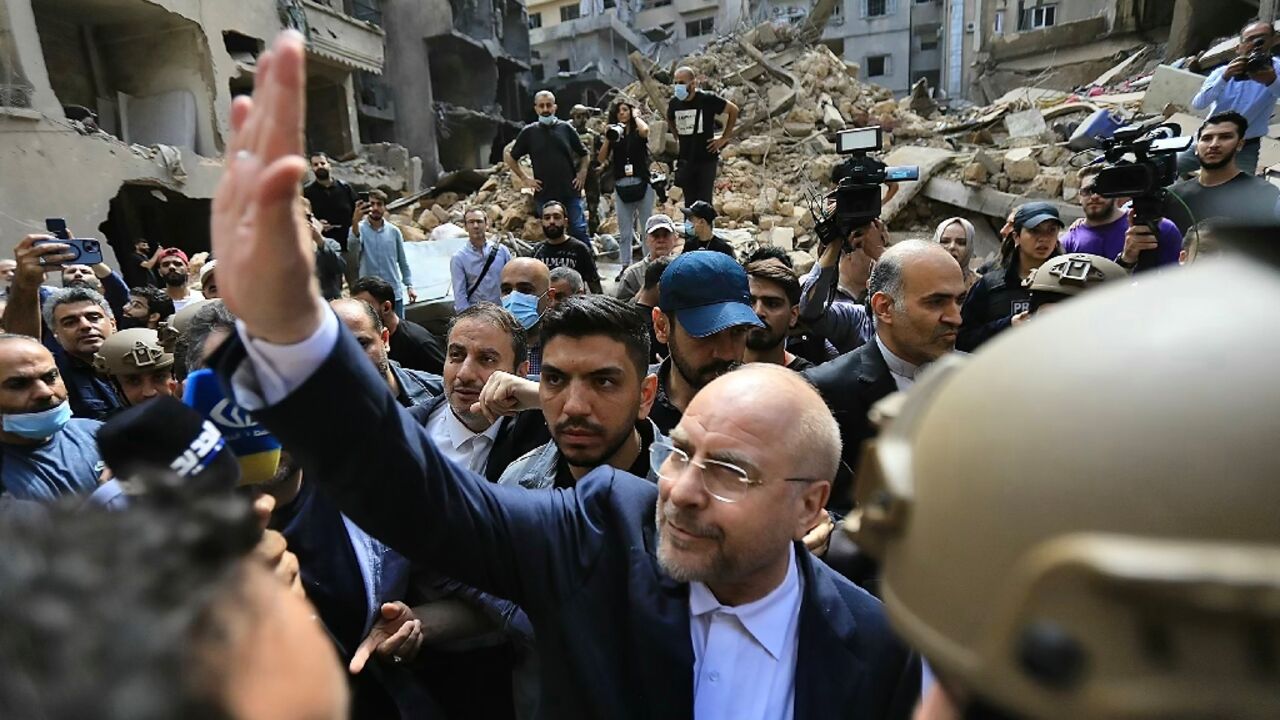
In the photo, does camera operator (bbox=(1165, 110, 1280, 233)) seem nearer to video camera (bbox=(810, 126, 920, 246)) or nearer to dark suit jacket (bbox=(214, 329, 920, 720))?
video camera (bbox=(810, 126, 920, 246))

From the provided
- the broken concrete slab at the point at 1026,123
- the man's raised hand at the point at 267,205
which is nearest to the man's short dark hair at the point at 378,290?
the man's raised hand at the point at 267,205

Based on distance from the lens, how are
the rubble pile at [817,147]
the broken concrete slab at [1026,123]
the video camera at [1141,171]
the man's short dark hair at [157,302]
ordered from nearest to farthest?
the video camera at [1141,171] → the man's short dark hair at [157,302] → the rubble pile at [817,147] → the broken concrete slab at [1026,123]

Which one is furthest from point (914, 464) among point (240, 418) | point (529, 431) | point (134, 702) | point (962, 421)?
point (529, 431)

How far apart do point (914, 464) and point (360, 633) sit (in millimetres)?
1915

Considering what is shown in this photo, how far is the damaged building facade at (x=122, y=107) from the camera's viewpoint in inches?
444

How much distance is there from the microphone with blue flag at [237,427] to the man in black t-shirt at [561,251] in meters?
5.13

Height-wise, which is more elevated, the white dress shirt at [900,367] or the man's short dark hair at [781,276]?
the man's short dark hair at [781,276]

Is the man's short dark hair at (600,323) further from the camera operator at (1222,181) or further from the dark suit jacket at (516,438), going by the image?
the camera operator at (1222,181)

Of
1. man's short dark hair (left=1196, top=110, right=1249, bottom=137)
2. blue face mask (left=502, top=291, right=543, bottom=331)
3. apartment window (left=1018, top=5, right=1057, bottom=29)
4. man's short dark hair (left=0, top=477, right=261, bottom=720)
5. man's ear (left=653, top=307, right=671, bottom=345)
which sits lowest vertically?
blue face mask (left=502, top=291, right=543, bottom=331)

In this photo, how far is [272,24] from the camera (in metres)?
17.2

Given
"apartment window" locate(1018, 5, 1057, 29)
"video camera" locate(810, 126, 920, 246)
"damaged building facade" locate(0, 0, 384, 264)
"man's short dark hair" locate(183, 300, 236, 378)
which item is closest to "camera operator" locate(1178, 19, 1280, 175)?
"video camera" locate(810, 126, 920, 246)

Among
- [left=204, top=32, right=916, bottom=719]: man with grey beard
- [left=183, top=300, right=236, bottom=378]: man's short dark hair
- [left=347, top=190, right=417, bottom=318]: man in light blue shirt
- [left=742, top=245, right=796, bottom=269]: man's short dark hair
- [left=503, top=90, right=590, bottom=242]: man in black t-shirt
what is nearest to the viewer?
[left=204, top=32, right=916, bottom=719]: man with grey beard

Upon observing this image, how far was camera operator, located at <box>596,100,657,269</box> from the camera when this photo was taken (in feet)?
30.5

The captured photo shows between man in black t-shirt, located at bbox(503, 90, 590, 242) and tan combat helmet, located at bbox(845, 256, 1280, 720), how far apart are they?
8811 mm
